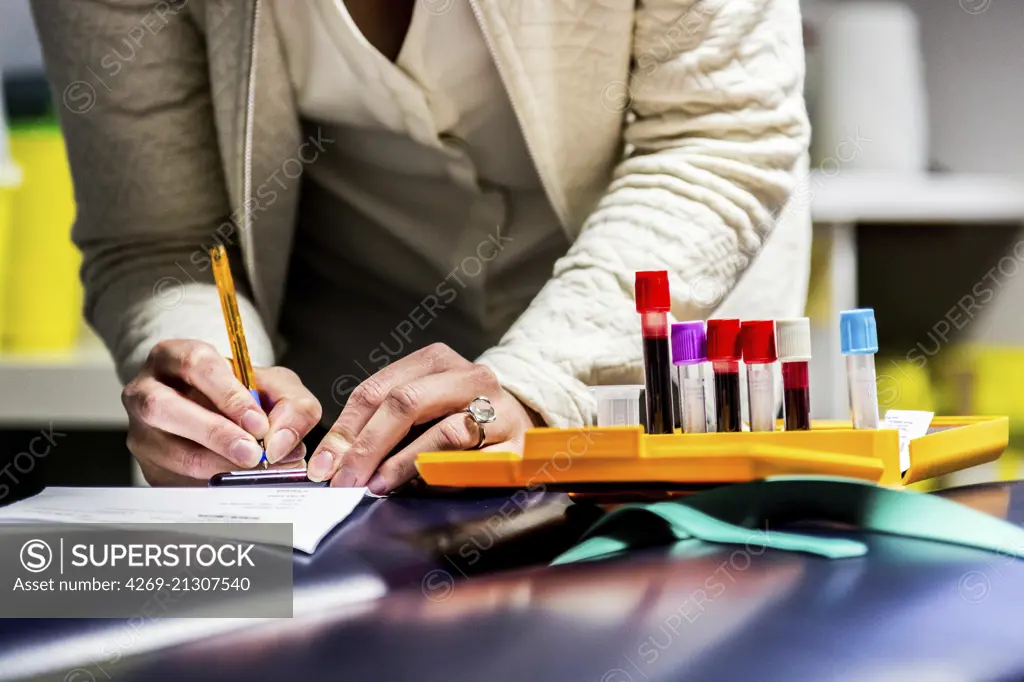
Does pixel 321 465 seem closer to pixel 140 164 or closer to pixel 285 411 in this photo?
pixel 285 411

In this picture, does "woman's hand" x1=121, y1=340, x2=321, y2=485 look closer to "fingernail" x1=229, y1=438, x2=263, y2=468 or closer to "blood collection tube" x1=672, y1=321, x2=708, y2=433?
"fingernail" x1=229, y1=438, x2=263, y2=468

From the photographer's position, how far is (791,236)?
81cm

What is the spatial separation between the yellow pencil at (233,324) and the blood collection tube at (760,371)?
26 centimetres

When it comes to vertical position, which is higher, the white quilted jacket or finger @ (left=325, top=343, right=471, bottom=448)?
the white quilted jacket

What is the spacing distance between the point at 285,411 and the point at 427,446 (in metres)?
0.10

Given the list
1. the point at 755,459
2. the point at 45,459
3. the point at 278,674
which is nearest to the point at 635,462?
the point at 755,459

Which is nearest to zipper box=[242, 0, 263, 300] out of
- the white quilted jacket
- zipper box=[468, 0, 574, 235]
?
the white quilted jacket

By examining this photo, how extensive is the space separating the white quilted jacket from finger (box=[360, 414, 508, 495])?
102 mm

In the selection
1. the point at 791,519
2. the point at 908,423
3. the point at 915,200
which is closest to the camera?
the point at 791,519

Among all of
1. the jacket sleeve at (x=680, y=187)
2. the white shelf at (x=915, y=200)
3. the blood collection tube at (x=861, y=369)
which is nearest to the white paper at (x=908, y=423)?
the blood collection tube at (x=861, y=369)

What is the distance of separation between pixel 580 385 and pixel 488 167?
0.23 meters

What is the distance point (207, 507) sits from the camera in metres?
0.42

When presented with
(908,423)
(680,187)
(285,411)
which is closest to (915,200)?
(680,187)

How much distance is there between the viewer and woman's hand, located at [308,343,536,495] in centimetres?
48
